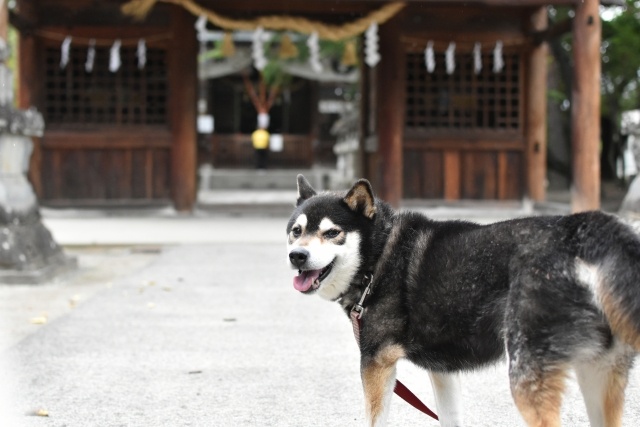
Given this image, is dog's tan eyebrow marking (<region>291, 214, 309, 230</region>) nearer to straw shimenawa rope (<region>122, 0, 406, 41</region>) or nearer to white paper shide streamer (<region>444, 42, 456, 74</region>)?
straw shimenawa rope (<region>122, 0, 406, 41</region>)

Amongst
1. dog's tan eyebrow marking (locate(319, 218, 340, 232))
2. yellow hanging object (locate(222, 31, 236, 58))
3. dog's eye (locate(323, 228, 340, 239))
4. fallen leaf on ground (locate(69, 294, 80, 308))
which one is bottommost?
fallen leaf on ground (locate(69, 294, 80, 308))

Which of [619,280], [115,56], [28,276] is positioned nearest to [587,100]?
[115,56]

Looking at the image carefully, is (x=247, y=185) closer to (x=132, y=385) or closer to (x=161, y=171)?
(x=161, y=171)

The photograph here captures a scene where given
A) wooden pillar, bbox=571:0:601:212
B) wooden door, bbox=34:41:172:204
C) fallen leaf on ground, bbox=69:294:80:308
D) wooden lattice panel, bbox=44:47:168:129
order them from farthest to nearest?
wooden lattice panel, bbox=44:47:168:129 < wooden door, bbox=34:41:172:204 < wooden pillar, bbox=571:0:601:212 < fallen leaf on ground, bbox=69:294:80:308

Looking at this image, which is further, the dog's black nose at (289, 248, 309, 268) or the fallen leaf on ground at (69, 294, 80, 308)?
the fallen leaf on ground at (69, 294, 80, 308)

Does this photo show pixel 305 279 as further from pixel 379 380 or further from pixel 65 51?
pixel 65 51

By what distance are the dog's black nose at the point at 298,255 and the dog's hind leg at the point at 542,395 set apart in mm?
953

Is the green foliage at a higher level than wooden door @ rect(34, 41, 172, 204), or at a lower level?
higher

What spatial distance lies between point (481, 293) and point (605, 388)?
0.62 meters

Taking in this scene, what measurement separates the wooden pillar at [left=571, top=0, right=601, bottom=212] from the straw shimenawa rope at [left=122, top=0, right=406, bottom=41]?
9.10 ft

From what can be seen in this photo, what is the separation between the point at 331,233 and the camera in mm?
3281

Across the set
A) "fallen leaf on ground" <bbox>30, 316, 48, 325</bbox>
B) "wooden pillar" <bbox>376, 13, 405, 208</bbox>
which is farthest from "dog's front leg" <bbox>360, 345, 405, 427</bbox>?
"wooden pillar" <bbox>376, 13, 405, 208</bbox>

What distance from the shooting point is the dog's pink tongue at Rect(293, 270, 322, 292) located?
128 inches

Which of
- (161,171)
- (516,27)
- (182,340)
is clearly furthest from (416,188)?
(182,340)
